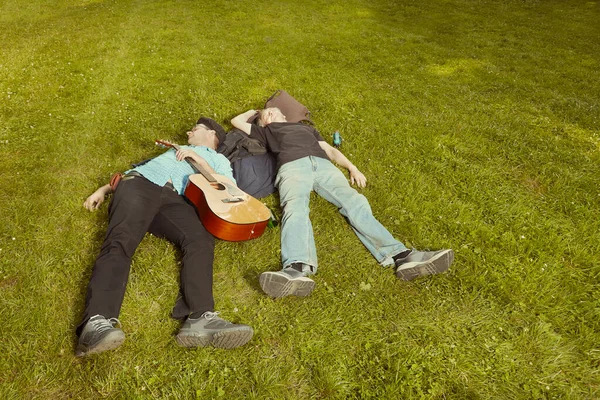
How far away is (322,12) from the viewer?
56.1 feet

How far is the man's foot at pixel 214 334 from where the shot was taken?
3.50 meters

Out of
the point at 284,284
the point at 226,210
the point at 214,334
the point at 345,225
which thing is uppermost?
the point at 226,210

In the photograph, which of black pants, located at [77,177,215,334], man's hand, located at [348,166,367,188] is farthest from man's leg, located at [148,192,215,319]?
man's hand, located at [348,166,367,188]

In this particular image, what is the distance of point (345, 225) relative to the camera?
5293 mm

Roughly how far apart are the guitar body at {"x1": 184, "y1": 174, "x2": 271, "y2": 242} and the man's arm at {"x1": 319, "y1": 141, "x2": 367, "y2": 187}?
71.0 inches

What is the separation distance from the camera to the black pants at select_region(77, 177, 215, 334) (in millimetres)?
3655

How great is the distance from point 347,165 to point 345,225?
45.9 inches

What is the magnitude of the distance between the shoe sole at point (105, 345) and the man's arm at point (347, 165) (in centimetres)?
382

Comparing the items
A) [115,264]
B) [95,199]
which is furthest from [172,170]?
[115,264]

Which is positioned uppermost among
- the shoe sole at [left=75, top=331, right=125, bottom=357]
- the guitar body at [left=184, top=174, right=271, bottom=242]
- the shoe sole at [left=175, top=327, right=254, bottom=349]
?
the guitar body at [left=184, top=174, right=271, bottom=242]

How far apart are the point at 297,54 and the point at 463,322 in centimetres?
1008

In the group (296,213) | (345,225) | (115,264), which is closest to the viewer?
(115,264)

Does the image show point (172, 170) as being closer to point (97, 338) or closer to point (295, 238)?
point (295, 238)

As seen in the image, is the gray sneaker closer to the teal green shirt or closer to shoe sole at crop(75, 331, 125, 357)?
shoe sole at crop(75, 331, 125, 357)
